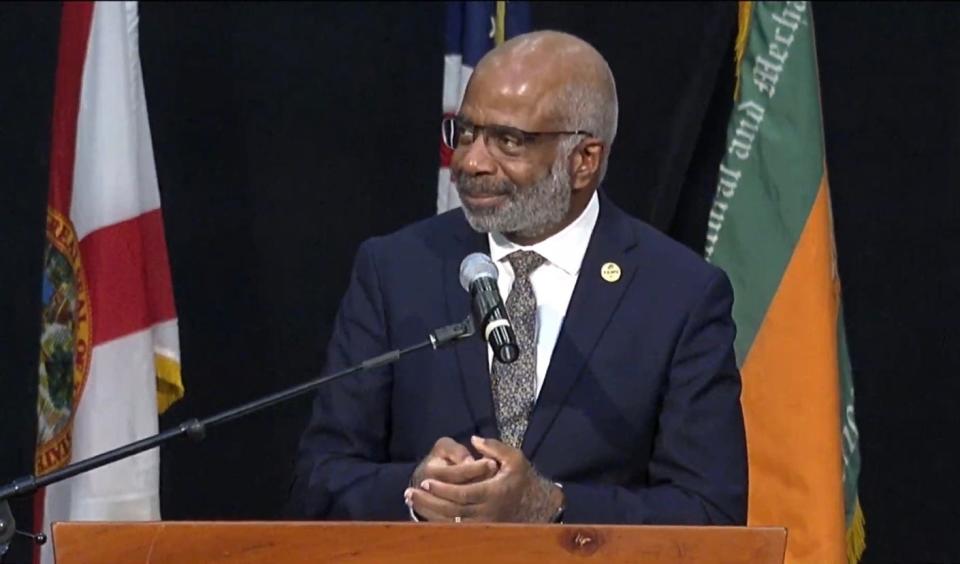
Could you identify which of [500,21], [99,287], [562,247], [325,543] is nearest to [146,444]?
[325,543]

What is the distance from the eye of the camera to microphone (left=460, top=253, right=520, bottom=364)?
87.9 inches

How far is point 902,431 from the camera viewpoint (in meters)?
4.14

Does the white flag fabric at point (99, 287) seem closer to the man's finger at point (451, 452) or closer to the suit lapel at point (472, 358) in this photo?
the suit lapel at point (472, 358)

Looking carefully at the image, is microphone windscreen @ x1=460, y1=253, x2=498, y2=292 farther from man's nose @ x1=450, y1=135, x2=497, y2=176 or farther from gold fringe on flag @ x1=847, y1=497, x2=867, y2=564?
gold fringe on flag @ x1=847, y1=497, x2=867, y2=564

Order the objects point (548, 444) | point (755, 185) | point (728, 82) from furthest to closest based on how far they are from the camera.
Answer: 1. point (728, 82)
2. point (755, 185)
3. point (548, 444)

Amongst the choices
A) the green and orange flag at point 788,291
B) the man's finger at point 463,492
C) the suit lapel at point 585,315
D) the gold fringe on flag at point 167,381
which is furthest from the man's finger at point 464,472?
the gold fringe on flag at point 167,381

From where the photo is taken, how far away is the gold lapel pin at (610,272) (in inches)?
117

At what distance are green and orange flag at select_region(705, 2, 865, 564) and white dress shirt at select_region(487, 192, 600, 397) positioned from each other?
970mm

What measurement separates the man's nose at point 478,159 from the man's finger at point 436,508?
2.00 feet

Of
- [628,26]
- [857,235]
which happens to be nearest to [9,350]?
[628,26]

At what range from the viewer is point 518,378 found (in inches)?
114

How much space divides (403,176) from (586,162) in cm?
152

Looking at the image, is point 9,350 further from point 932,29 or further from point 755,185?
point 932,29

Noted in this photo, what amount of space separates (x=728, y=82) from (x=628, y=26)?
303 mm
